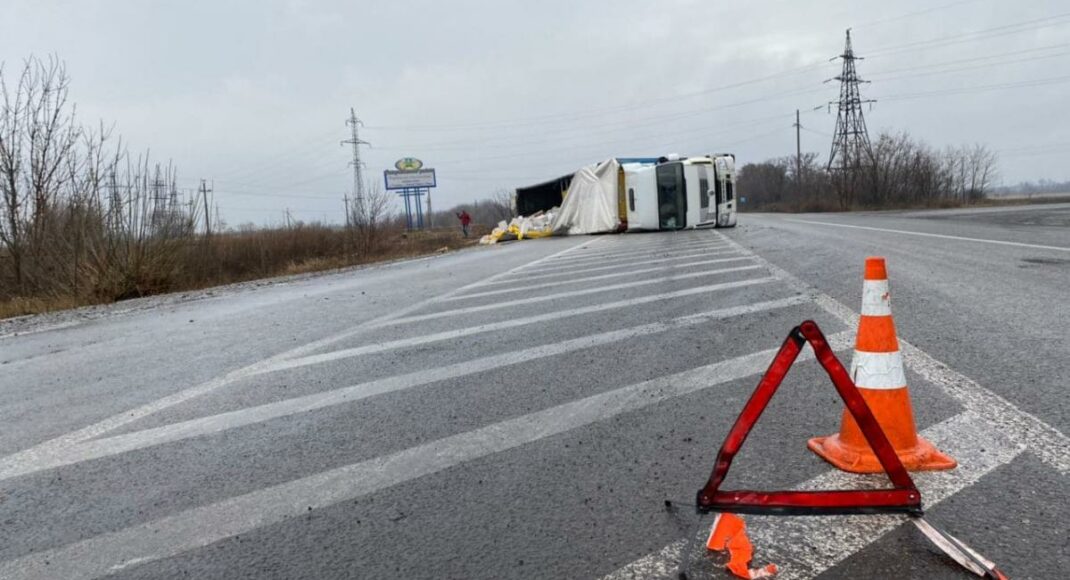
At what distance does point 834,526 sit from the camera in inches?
91.0

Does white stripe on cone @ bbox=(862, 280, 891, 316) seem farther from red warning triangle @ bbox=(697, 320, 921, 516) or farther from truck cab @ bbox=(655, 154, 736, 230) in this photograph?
truck cab @ bbox=(655, 154, 736, 230)

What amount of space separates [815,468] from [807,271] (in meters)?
6.93

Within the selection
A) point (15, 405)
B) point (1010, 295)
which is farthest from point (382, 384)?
point (1010, 295)

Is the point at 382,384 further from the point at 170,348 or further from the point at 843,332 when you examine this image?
the point at 843,332

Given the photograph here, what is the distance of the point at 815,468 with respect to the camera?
108 inches

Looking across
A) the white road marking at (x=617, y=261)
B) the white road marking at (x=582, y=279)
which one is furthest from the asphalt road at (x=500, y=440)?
the white road marking at (x=617, y=261)

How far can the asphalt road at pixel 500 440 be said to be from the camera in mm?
2246

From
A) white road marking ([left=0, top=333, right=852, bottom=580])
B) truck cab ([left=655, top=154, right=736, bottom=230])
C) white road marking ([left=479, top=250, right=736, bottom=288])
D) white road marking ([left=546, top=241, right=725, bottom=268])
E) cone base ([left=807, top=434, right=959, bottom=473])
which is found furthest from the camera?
truck cab ([left=655, top=154, right=736, bottom=230])

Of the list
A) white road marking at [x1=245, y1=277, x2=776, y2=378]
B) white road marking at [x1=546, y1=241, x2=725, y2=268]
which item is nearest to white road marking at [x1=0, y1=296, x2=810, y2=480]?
white road marking at [x1=245, y1=277, x2=776, y2=378]

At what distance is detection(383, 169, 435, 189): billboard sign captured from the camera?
67.8 metres

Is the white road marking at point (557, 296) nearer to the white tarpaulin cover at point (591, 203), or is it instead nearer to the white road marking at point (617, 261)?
the white road marking at point (617, 261)

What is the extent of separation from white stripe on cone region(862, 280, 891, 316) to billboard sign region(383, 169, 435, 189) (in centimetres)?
6745

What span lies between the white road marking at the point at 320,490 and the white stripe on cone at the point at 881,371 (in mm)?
1160

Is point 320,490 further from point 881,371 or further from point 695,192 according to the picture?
point 695,192
